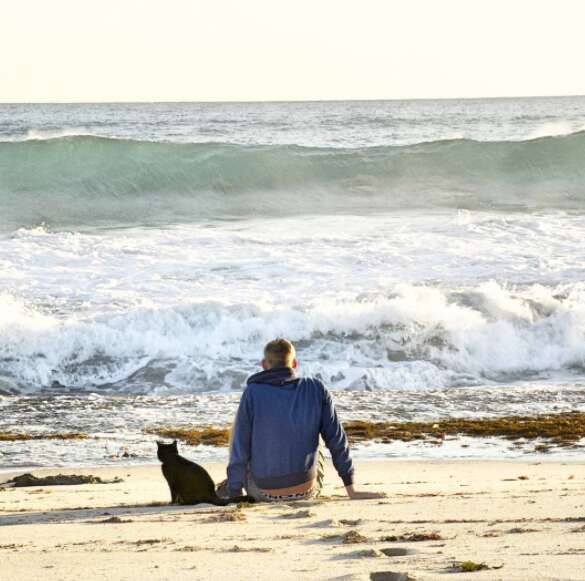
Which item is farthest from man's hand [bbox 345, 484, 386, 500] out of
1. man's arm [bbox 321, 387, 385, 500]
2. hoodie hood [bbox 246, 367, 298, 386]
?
hoodie hood [bbox 246, 367, 298, 386]

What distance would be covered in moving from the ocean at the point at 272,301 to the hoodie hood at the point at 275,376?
10.1 ft

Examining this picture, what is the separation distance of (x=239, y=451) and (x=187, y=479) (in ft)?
1.37

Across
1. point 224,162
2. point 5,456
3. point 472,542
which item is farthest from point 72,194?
point 472,542

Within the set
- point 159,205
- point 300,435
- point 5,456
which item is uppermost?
point 159,205

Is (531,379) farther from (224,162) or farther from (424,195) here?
(224,162)

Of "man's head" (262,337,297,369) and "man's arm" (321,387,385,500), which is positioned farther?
"man's arm" (321,387,385,500)

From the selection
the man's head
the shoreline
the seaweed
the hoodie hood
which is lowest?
the shoreline

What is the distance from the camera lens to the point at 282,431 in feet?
19.2

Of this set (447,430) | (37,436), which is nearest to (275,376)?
(447,430)

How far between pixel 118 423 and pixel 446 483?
3.79 meters

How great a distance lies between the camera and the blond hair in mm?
5730

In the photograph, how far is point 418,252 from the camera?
18156 mm

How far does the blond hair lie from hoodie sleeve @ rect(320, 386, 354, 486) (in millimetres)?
249

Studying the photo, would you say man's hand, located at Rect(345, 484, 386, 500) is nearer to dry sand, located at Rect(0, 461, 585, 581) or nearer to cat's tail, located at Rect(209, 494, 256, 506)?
dry sand, located at Rect(0, 461, 585, 581)
